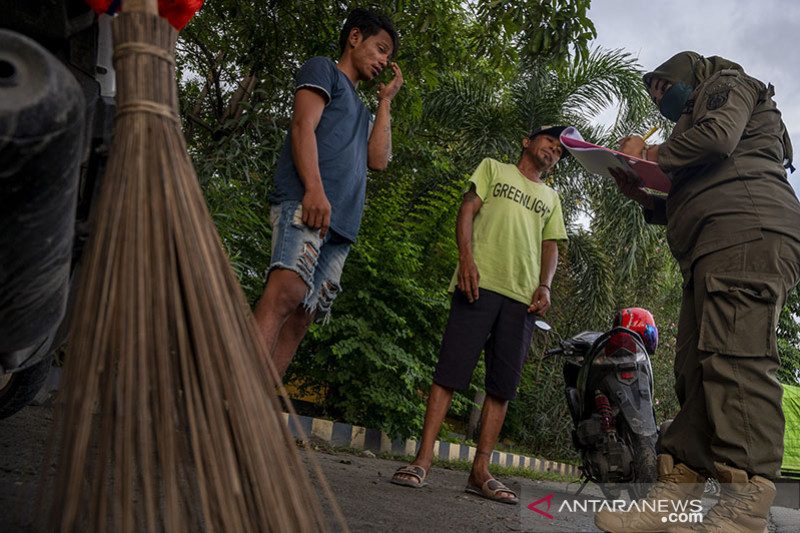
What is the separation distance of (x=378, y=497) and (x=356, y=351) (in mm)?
3128

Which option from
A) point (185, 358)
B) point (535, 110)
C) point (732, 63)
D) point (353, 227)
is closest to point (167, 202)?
point (185, 358)

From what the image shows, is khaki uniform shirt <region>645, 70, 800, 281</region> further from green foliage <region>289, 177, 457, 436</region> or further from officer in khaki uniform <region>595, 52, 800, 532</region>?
green foliage <region>289, 177, 457, 436</region>

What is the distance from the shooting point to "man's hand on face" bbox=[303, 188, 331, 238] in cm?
251

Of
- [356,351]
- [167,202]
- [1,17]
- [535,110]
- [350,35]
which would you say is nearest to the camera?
[167,202]

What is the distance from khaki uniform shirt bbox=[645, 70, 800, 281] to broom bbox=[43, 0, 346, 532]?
205cm

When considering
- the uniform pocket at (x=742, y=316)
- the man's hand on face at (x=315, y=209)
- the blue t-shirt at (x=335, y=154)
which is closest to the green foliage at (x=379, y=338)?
the blue t-shirt at (x=335, y=154)

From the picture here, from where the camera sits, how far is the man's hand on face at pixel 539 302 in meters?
3.69

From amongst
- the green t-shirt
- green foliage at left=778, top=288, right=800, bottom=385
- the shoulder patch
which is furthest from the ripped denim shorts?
green foliage at left=778, top=288, right=800, bottom=385

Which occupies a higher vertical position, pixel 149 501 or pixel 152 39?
pixel 152 39

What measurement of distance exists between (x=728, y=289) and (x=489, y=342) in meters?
1.47

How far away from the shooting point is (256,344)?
118cm

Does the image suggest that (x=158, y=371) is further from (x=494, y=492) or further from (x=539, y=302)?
(x=539, y=302)

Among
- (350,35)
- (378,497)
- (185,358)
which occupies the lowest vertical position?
(378,497)

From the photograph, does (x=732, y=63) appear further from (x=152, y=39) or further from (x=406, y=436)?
(x=406, y=436)
